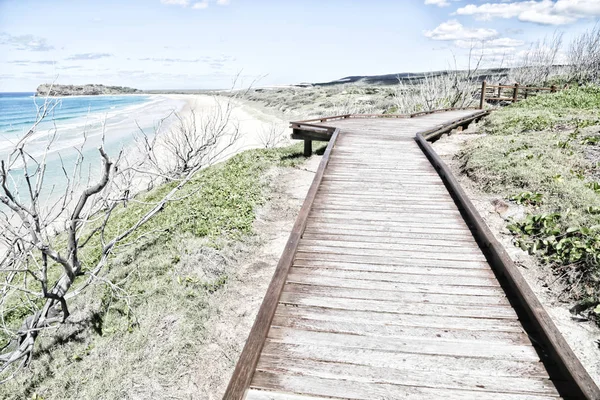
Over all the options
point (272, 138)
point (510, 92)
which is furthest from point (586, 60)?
point (272, 138)

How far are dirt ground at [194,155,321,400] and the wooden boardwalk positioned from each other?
1425mm

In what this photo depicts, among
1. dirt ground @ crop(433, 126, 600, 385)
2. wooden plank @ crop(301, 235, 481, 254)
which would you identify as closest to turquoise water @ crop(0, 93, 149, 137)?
wooden plank @ crop(301, 235, 481, 254)

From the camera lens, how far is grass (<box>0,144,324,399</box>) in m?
4.68

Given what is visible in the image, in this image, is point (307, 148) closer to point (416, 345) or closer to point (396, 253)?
point (396, 253)

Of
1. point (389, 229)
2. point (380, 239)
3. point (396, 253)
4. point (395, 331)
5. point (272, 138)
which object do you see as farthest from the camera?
point (272, 138)

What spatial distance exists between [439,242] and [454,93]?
19.9m

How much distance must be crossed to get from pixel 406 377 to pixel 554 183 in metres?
6.05

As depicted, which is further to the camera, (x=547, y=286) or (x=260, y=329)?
(x=547, y=286)

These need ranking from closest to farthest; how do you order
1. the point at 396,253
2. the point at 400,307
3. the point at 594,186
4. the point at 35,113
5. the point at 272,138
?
the point at 400,307
the point at 396,253
the point at 594,186
the point at 35,113
the point at 272,138

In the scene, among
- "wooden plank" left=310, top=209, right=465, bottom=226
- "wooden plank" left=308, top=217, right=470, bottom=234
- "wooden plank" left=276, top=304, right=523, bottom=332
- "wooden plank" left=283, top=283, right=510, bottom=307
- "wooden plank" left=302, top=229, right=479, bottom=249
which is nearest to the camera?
"wooden plank" left=276, top=304, right=523, bottom=332

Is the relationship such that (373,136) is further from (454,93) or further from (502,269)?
(454,93)

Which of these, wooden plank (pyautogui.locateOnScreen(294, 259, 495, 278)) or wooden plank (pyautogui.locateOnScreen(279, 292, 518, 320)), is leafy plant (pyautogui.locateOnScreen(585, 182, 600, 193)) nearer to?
wooden plank (pyautogui.locateOnScreen(294, 259, 495, 278))

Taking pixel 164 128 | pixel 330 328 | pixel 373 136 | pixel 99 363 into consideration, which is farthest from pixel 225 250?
pixel 164 128

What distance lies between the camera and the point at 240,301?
19.2 feet
